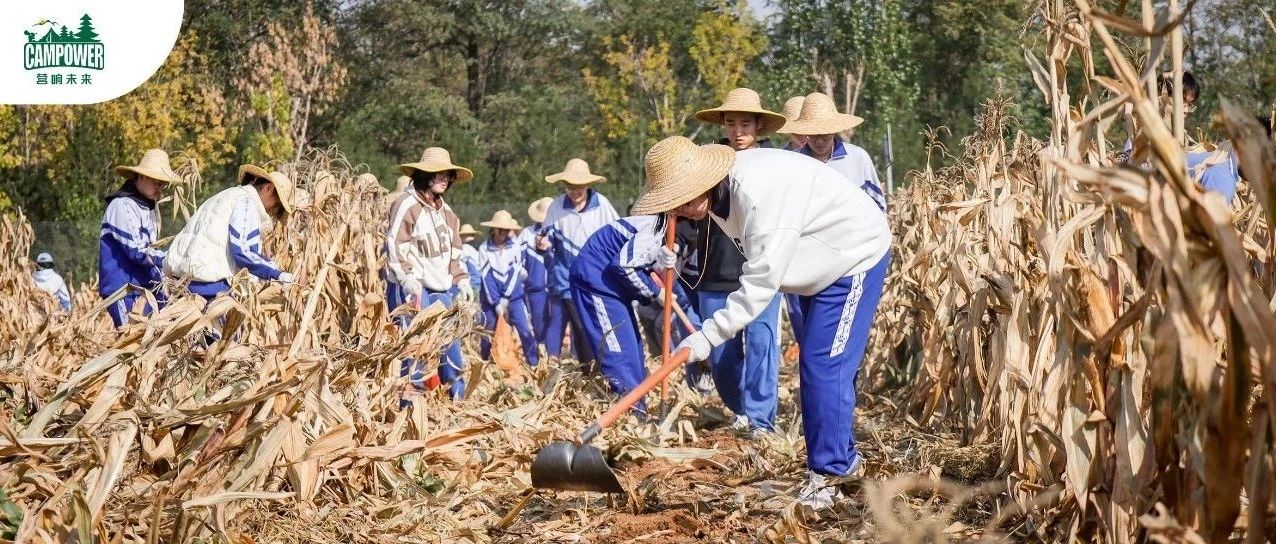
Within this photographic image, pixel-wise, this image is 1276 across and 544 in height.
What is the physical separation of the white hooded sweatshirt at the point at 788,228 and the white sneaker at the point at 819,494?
690mm

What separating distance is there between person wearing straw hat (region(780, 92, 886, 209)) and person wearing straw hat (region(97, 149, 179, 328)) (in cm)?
398

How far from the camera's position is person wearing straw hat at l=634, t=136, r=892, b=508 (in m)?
5.02

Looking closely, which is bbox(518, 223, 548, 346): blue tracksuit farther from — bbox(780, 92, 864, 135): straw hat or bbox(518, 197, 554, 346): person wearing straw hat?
bbox(780, 92, 864, 135): straw hat

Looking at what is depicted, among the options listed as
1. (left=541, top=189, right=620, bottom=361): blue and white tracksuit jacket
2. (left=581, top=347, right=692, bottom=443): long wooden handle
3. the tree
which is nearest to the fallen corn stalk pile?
(left=581, top=347, right=692, bottom=443): long wooden handle


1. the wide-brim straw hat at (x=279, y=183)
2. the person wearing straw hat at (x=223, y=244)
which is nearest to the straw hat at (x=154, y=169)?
the wide-brim straw hat at (x=279, y=183)

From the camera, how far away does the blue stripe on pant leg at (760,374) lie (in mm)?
7418

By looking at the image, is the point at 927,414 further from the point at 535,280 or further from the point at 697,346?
the point at 535,280

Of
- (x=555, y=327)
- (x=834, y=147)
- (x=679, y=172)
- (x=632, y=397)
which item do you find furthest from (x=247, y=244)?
(x=632, y=397)

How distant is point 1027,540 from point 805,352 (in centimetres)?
122

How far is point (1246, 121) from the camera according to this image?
2.45 meters

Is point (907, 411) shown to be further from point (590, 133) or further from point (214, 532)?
point (590, 133)

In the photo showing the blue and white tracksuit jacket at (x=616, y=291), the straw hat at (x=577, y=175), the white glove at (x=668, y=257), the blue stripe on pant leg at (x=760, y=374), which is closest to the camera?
the white glove at (x=668, y=257)

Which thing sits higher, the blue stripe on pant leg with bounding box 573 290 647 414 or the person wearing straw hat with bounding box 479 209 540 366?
the blue stripe on pant leg with bounding box 573 290 647 414

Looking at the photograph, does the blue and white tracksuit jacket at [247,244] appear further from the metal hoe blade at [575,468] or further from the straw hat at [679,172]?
the metal hoe blade at [575,468]
